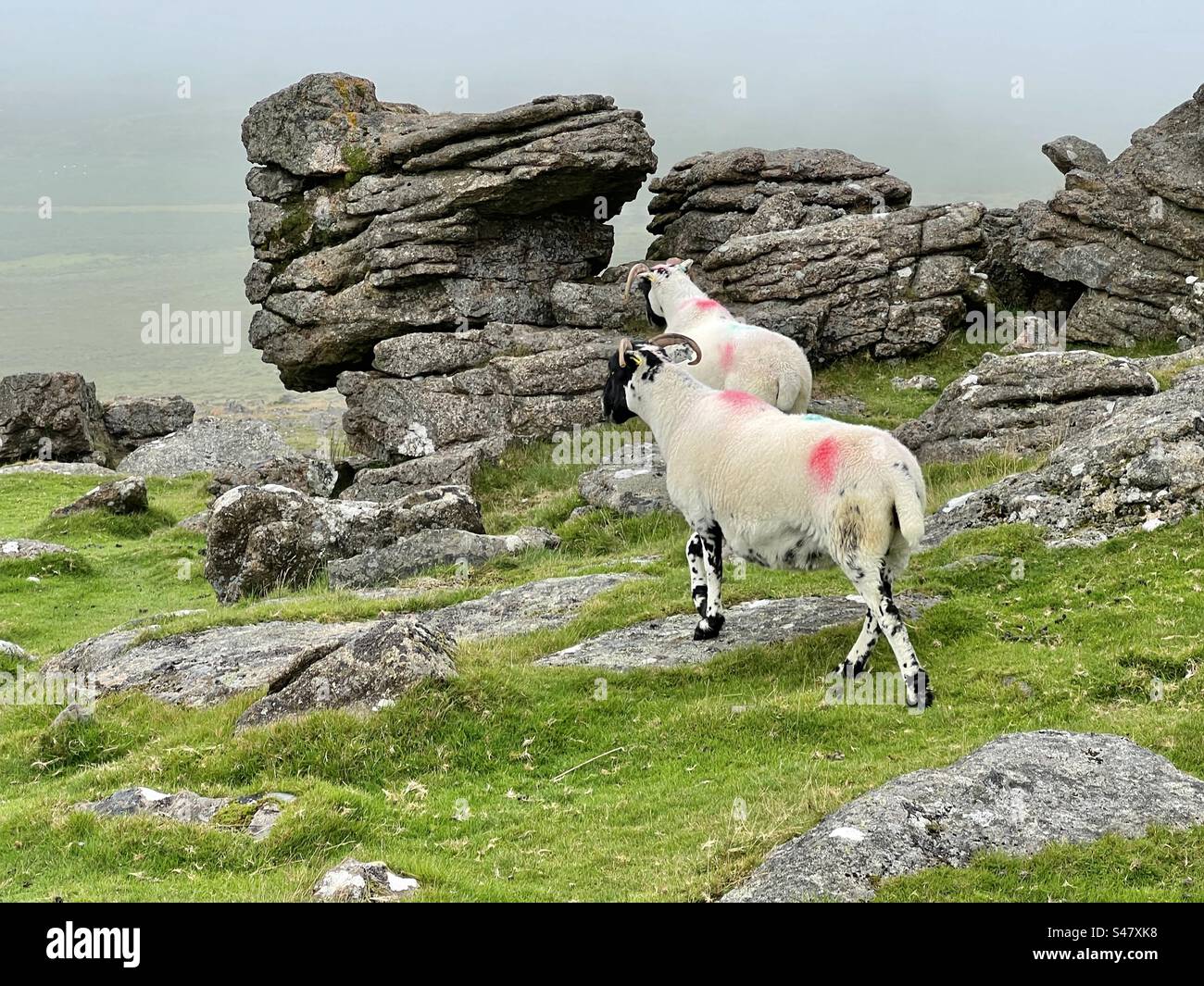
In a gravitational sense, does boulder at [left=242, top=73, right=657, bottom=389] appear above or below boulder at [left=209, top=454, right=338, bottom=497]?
A: above

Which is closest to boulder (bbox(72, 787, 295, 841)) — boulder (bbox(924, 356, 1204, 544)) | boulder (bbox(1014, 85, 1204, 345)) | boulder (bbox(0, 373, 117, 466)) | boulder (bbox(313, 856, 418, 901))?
boulder (bbox(313, 856, 418, 901))

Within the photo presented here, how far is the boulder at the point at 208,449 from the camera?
51.4 metres

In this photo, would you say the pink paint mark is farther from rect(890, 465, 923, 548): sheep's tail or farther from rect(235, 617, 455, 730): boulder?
rect(235, 617, 455, 730): boulder

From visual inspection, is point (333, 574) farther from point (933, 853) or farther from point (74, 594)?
point (933, 853)

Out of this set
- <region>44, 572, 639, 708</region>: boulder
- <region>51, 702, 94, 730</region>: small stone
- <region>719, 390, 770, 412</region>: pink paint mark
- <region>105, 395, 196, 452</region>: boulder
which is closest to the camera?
<region>51, 702, 94, 730</region>: small stone

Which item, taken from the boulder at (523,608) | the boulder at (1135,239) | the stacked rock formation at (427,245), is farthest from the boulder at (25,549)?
the boulder at (1135,239)

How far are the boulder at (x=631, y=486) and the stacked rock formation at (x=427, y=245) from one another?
5853 mm

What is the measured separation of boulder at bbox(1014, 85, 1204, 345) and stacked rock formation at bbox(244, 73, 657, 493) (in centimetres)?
1189

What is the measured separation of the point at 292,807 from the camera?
11.6 metres

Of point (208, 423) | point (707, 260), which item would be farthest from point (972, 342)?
point (208, 423)

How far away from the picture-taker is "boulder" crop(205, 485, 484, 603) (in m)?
24.0

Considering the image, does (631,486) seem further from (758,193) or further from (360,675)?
(758,193)

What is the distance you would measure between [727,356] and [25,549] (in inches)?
721

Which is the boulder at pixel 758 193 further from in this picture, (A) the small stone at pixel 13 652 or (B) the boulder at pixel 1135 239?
(A) the small stone at pixel 13 652
